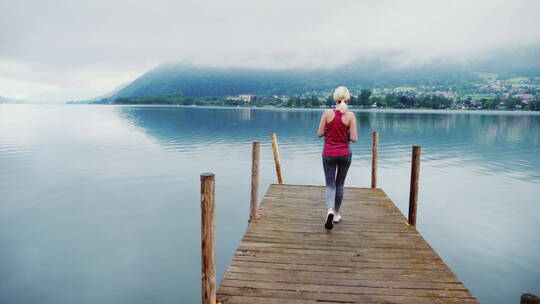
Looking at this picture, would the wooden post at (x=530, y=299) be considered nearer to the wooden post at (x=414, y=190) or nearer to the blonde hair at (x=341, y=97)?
the blonde hair at (x=341, y=97)

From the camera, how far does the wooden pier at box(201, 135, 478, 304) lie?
4695 mm

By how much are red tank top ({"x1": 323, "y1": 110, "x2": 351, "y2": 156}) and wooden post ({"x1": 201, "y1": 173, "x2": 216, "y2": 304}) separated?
295 centimetres

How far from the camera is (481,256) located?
983 centimetres

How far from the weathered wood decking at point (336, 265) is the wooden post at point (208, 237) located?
269 mm

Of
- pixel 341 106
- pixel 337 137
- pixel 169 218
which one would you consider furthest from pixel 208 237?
pixel 169 218

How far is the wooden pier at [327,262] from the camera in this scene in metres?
4.70

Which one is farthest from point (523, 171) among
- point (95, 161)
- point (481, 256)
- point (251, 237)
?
point (95, 161)

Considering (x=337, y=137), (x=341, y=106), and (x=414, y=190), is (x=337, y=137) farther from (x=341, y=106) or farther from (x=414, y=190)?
(x=414, y=190)

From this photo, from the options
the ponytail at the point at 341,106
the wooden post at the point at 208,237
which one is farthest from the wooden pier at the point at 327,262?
the ponytail at the point at 341,106

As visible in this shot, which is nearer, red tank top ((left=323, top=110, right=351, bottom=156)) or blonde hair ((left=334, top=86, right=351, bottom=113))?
blonde hair ((left=334, top=86, right=351, bottom=113))

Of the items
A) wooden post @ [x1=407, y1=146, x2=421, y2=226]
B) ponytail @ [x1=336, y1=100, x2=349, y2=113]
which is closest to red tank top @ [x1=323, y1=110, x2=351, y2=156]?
ponytail @ [x1=336, y1=100, x2=349, y2=113]

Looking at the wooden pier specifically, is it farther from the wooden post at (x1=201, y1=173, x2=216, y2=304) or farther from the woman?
the woman

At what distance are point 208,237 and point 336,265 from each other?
2.41 metres

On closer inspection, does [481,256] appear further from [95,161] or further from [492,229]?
[95,161]
